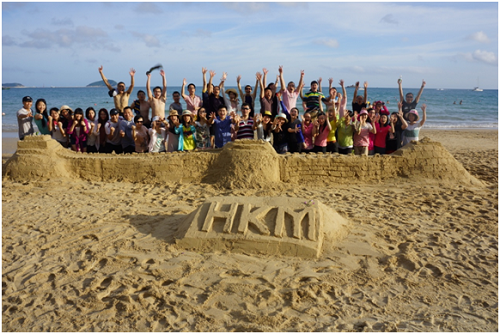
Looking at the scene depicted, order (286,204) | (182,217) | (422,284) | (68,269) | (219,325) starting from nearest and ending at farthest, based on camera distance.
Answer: (219,325) < (422,284) < (68,269) < (286,204) < (182,217)

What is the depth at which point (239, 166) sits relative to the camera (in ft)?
22.9

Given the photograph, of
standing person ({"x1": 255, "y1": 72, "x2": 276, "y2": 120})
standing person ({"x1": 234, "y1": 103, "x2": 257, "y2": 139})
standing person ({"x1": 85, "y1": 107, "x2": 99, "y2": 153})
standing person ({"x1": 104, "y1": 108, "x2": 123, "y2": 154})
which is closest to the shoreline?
standing person ({"x1": 85, "y1": 107, "x2": 99, "y2": 153})

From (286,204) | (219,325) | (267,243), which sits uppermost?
(286,204)

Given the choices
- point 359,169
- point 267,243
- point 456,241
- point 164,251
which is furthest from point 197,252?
point 359,169

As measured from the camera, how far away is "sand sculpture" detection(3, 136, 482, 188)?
7.03 metres

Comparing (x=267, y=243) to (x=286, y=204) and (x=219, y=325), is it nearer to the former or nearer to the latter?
(x=286, y=204)

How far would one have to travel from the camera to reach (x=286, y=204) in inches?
189

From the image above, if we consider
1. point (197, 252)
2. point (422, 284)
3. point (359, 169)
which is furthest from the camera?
point (359, 169)

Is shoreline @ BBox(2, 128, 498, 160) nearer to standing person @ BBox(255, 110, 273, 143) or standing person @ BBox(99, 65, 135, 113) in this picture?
standing person @ BBox(99, 65, 135, 113)

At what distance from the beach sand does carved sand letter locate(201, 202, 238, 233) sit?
11.8 inches

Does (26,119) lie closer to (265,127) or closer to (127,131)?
(127,131)

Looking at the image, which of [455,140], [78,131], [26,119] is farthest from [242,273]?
[455,140]

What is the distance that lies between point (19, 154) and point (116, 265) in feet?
14.3

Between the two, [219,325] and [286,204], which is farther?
[286,204]
